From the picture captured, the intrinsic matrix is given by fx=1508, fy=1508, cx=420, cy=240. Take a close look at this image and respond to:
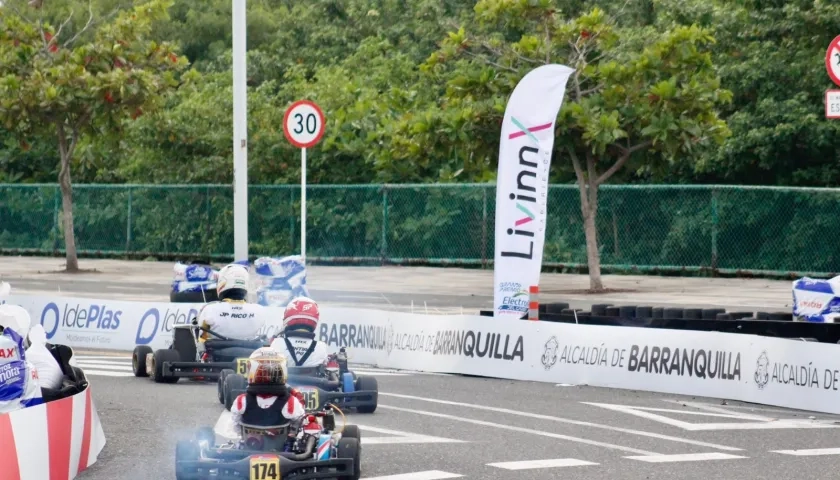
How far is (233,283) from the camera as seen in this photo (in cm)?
1719

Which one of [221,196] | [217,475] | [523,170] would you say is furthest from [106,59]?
[217,475]

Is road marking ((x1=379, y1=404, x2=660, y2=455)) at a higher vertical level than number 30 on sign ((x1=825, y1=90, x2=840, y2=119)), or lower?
lower

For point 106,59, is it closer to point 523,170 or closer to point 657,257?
point 657,257

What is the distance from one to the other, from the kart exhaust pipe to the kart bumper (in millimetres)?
82

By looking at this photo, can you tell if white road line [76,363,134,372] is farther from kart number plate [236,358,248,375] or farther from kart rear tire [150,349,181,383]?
kart number plate [236,358,248,375]

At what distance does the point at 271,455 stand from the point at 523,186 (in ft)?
32.9

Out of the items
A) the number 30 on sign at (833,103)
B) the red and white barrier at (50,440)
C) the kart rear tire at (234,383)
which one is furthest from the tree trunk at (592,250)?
the red and white barrier at (50,440)

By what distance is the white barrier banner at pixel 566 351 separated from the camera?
1562cm

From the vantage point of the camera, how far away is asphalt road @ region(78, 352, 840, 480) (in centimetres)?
1162

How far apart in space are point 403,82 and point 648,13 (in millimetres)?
6901

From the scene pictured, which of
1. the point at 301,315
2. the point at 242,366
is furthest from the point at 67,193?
the point at 301,315

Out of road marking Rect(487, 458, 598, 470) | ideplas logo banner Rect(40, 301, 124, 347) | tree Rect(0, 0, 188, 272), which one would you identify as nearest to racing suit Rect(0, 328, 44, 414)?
road marking Rect(487, 458, 598, 470)

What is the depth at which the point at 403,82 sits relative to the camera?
41375mm

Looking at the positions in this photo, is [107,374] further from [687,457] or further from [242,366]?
[687,457]
